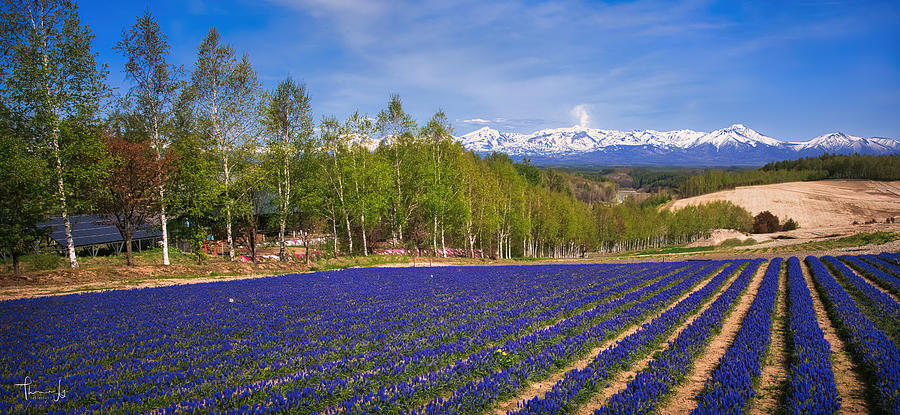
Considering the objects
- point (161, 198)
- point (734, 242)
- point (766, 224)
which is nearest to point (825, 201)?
point (766, 224)

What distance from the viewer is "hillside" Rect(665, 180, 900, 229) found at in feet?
366

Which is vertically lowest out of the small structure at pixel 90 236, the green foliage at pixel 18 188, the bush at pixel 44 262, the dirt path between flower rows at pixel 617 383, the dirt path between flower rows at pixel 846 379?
the dirt path between flower rows at pixel 846 379

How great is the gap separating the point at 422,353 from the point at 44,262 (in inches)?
1155

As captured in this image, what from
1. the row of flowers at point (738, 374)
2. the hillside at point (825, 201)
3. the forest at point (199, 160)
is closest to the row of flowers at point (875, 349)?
the row of flowers at point (738, 374)

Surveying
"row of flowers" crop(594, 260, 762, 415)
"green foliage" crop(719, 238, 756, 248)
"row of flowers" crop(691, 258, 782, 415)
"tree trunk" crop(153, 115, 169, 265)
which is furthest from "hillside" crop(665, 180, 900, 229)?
"tree trunk" crop(153, 115, 169, 265)

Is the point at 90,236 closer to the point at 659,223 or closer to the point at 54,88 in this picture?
the point at 54,88

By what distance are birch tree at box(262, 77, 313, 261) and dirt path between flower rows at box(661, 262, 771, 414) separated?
3076 cm

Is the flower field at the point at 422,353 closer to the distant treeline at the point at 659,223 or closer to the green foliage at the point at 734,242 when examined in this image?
the green foliage at the point at 734,242

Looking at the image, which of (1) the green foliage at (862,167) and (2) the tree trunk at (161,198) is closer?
(2) the tree trunk at (161,198)

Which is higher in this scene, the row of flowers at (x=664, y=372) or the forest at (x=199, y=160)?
the forest at (x=199, y=160)

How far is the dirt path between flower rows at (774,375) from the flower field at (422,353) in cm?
14

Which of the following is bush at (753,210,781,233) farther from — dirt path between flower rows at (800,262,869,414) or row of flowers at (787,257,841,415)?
dirt path between flower rows at (800,262,869,414)

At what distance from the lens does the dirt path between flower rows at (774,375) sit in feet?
25.5

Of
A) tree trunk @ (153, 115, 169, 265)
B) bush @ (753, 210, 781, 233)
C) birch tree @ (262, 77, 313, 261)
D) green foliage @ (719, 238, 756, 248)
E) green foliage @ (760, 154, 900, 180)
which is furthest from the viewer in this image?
green foliage @ (760, 154, 900, 180)
